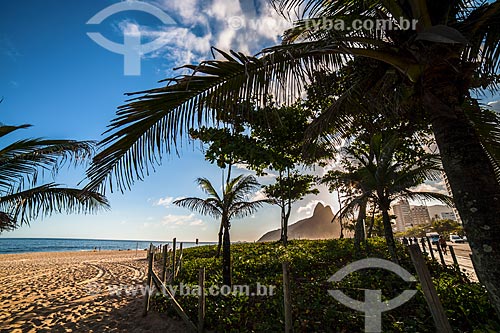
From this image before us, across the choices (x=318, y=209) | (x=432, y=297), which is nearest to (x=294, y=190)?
(x=432, y=297)

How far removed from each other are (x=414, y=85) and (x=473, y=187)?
918mm

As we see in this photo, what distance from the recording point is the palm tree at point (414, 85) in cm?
165

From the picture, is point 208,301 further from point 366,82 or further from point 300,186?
point 300,186

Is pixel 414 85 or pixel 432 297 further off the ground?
pixel 414 85

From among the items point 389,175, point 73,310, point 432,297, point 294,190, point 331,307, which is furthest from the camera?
point 294,190

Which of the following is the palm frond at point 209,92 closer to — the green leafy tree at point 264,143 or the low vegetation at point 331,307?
the green leafy tree at point 264,143

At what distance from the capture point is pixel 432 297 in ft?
7.47

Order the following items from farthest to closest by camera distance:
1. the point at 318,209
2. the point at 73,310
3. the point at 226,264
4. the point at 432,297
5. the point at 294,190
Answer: the point at 318,209
the point at 294,190
the point at 226,264
the point at 73,310
the point at 432,297

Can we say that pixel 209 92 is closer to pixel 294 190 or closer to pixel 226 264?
pixel 226 264

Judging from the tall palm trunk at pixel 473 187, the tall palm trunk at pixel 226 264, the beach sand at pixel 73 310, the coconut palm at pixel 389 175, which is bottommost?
the beach sand at pixel 73 310

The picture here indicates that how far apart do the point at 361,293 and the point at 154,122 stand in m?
7.18

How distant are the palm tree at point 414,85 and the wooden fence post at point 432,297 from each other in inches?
23.0

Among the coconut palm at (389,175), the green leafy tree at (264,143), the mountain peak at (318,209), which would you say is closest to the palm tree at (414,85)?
the green leafy tree at (264,143)

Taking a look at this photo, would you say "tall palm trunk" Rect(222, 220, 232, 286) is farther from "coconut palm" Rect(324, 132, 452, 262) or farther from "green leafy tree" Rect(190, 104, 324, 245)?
"coconut palm" Rect(324, 132, 452, 262)
